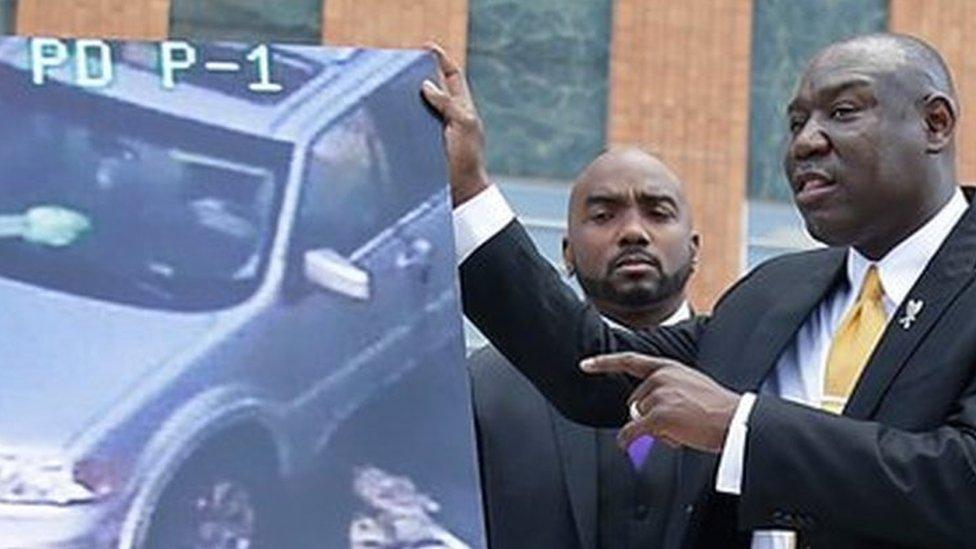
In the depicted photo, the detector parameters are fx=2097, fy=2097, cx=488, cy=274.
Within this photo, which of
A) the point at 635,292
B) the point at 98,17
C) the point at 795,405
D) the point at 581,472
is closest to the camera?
the point at 795,405

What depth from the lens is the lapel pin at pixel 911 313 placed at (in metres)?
3.17

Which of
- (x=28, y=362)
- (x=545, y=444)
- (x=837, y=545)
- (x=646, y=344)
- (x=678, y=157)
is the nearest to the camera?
(x=28, y=362)

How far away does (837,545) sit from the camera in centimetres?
308

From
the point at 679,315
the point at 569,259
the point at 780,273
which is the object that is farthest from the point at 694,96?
the point at 780,273

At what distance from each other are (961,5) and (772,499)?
1450 cm

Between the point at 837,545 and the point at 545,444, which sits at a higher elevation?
the point at 837,545

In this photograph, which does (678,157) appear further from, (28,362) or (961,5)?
(28,362)

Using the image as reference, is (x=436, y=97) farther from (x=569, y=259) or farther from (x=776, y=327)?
(x=569, y=259)

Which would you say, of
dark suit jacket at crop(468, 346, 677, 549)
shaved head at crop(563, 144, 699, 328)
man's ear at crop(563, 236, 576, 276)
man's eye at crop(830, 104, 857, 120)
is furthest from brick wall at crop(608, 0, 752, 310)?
man's eye at crop(830, 104, 857, 120)

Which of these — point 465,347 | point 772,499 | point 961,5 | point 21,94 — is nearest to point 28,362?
point 21,94

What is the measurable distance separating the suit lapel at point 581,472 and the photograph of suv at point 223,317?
0.94 meters

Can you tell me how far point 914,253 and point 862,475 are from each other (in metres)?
0.50

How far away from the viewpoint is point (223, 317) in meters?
2.96

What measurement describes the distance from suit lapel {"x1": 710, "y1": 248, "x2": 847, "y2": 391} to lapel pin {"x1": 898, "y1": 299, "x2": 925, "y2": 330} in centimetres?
25
